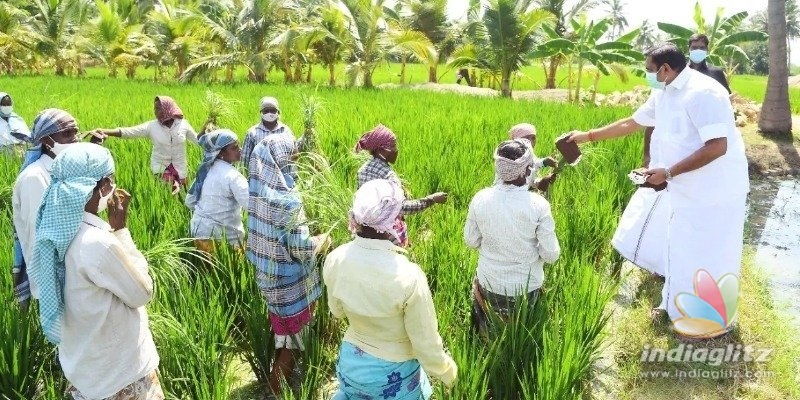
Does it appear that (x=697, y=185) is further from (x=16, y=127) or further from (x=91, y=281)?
(x=16, y=127)

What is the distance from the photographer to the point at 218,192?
9.46 feet

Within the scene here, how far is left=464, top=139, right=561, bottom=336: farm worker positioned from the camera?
2213 mm

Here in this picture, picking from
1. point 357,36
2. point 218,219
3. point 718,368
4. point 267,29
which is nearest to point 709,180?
point 718,368

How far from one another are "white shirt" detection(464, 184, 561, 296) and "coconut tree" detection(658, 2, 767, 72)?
34.6 feet

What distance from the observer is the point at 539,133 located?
6902 millimetres

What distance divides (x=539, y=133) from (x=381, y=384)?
18.3 ft

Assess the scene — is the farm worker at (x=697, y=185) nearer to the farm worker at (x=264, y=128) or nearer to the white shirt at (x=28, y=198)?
the farm worker at (x=264, y=128)

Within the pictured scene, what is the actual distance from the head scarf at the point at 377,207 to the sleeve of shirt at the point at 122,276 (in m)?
0.63

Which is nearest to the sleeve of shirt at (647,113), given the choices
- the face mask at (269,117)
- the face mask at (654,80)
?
the face mask at (654,80)

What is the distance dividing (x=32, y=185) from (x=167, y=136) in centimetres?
205

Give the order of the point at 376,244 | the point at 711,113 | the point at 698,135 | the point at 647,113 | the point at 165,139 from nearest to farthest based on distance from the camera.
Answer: the point at 376,244 < the point at 711,113 < the point at 698,135 < the point at 647,113 < the point at 165,139

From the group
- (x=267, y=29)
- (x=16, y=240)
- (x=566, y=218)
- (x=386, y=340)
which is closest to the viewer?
(x=386, y=340)

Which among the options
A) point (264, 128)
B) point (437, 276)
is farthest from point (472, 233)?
point (264, 128)

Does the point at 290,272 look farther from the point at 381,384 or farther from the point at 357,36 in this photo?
the point at 357,36
